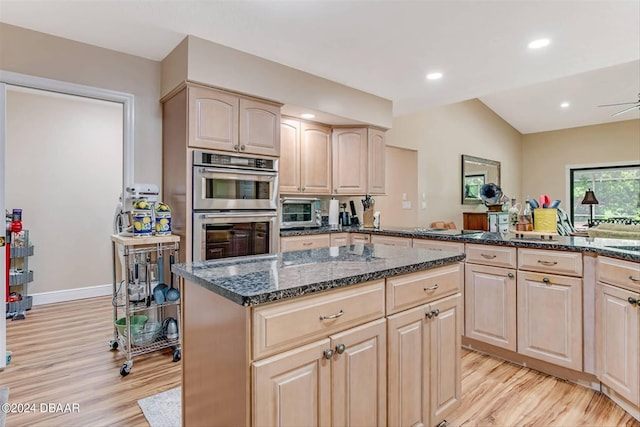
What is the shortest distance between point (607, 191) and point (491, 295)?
6.97 metres

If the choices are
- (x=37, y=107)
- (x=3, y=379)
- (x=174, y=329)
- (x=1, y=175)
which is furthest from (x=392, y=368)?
(x=37, y=107)

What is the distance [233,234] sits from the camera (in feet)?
9.97

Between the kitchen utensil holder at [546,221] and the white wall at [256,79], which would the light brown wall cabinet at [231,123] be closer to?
the white wall at [256,79]

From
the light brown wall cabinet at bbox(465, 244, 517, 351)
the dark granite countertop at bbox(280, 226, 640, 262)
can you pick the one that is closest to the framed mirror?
the dark granite countertop at bbox(280, 226, 640, 262)

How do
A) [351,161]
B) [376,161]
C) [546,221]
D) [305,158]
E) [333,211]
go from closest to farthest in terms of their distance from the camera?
[546,221] → [305,158] → [351,161] → [376,161] → [333,211]

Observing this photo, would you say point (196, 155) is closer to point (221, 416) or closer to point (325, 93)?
point (325, 93)

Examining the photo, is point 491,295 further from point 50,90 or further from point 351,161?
point 50,90

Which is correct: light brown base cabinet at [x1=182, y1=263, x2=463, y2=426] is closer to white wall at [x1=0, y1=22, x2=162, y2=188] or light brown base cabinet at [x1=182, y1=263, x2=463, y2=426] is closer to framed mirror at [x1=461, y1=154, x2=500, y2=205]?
white wall at [x1=0, y1=22, x2=162, y2=188]

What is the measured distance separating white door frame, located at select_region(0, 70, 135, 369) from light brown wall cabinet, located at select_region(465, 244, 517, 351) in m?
2.89

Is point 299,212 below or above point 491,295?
above

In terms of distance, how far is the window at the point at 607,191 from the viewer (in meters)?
7.12

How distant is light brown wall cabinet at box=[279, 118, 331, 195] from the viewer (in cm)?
385

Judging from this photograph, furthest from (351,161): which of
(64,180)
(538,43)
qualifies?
(64,180)

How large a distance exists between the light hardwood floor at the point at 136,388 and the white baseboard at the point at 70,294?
124cm
